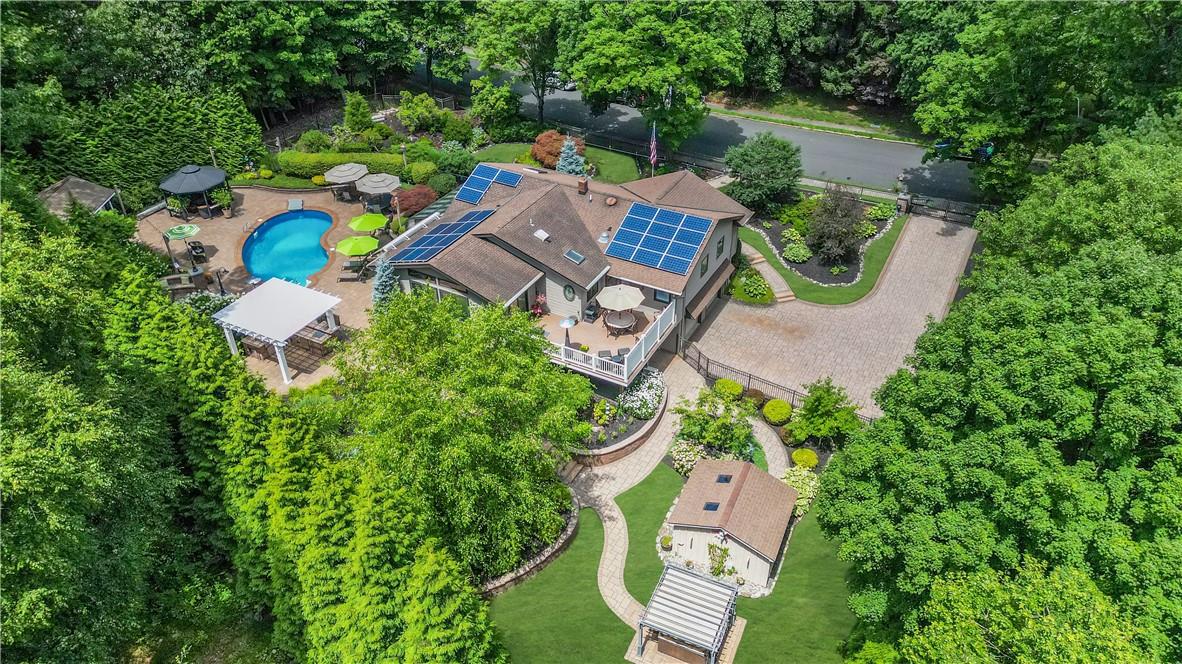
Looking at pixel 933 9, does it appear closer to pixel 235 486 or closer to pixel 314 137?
pixel 314 137

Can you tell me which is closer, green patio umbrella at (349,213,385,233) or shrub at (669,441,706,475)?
shrub at (669,441,706,475)

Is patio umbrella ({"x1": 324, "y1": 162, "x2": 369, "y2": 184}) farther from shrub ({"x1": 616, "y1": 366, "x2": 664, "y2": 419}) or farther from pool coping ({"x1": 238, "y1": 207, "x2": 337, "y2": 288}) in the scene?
shrub ({"x1": 616, "y1": 366, "x2": 664, "y2": 419})

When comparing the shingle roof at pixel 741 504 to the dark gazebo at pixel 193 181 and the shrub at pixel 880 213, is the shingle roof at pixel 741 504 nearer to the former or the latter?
the shrub at pixel 880 213

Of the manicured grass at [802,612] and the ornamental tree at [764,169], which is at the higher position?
the ornamental tree at [764,169]

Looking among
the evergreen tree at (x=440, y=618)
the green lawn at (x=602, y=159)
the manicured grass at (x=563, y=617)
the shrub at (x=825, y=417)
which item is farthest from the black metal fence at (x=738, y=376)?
the green lawn at (x=602, y=159)

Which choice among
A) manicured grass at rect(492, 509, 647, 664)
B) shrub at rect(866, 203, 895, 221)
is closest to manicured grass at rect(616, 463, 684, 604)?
manicured grass at rect(492, 509, 647, 664)

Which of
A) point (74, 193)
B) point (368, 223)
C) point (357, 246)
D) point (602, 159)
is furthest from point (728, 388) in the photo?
point (74, 193)

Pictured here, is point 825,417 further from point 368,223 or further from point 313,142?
point 313,142
